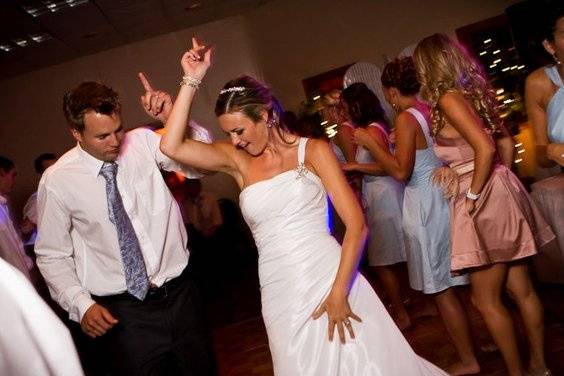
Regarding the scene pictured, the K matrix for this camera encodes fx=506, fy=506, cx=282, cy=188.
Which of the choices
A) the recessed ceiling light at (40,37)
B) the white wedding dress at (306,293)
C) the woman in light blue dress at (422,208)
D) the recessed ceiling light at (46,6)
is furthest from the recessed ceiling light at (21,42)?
the white wedding dress at (306,293)

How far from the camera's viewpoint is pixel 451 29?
8227 millimetres

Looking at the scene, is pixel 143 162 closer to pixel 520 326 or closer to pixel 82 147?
pixel 82 147

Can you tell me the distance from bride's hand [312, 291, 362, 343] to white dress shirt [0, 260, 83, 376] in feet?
3.35

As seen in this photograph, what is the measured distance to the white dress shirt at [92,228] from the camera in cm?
215

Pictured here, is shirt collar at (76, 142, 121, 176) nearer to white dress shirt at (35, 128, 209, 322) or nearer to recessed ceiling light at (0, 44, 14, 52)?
white dress shirt at (35, 128, 209, 322)

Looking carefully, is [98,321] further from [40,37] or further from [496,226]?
[40,37]

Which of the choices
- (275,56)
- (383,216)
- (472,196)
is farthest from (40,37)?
(472,196)

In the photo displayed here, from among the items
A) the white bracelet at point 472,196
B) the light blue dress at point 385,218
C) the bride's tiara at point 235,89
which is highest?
the bride's tiara at point 235,89

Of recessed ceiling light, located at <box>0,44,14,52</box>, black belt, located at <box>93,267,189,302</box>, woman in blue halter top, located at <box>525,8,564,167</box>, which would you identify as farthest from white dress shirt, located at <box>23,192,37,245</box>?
woman in blue halter top, located at <box>525,8,564,167</box>

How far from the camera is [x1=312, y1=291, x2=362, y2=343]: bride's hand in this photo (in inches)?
68.5

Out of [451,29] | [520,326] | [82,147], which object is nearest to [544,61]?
[520,326]

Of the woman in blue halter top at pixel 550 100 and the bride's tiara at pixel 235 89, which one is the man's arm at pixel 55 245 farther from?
the woman in blue halter top at pixel 550 100

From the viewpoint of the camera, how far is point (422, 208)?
2941 mm

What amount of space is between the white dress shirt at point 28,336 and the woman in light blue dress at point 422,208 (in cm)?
223
